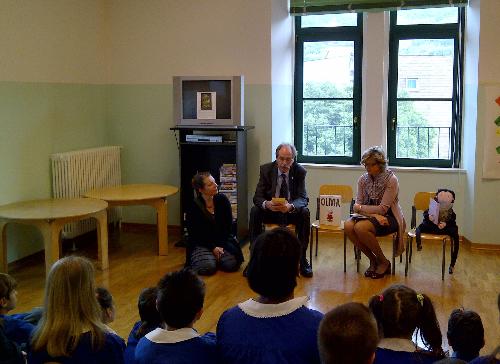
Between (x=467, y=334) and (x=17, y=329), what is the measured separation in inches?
72.3

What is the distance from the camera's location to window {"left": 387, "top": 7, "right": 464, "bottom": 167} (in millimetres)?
6031

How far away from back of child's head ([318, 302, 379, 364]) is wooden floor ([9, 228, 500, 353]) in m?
2.19

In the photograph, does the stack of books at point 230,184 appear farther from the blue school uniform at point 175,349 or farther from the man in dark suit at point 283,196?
the blue school uniform at point 175,349

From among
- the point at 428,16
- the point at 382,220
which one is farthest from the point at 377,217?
the point at 428,16

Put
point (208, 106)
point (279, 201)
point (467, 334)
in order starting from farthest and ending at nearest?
point (208, 106), point (279, 201), point (467, 334)

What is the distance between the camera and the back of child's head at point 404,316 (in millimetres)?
2035

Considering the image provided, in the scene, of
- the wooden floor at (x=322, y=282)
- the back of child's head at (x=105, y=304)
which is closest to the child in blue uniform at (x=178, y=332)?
the back of child's head at (x=105, y=304)

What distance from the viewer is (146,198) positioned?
5.34 meters

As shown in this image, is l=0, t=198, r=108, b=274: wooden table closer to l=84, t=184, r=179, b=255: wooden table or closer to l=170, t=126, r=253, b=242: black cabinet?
l=84, t=184, r=179, b=255: wooden table

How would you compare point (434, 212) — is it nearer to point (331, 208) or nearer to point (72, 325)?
point (331, 208)

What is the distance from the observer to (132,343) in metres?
2.38

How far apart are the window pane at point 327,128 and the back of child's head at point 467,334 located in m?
4.23

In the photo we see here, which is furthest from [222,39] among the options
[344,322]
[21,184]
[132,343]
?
[344,322]

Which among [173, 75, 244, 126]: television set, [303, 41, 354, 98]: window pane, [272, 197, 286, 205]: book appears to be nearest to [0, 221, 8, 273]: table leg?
[173, 75, 244, 126]: television set
